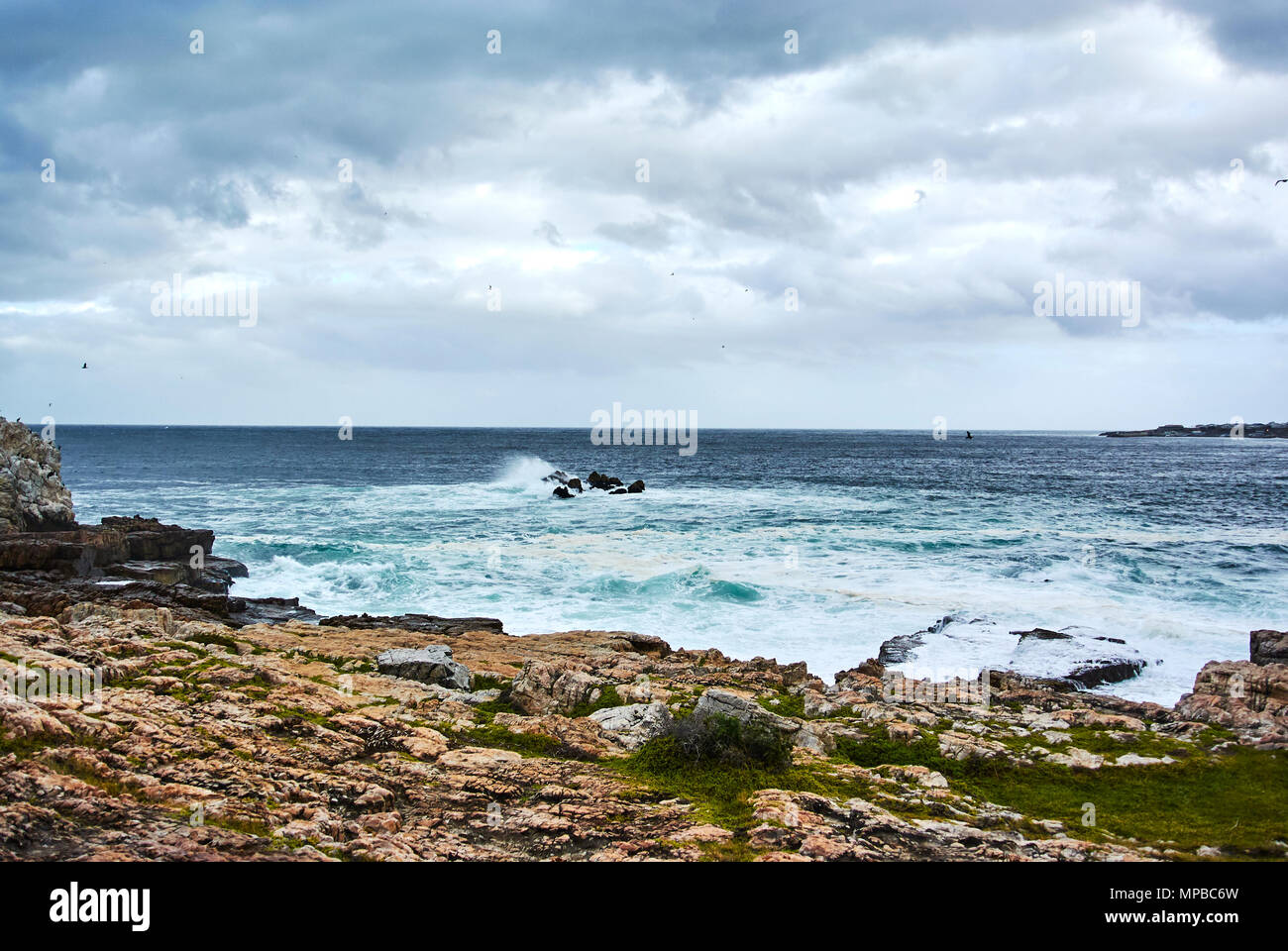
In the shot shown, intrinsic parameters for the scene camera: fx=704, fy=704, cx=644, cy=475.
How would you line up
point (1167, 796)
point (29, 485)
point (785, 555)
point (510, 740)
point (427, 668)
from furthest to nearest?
point (785, 555) → point (29, 485) → point (427, 668) → point (510, 740) → point (1167, 796)

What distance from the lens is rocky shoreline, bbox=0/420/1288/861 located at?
6418 millimetres

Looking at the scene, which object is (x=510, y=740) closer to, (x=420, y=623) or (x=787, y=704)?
(x=787, y=704)

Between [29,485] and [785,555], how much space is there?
3115 cm

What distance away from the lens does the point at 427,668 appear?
40.3ft

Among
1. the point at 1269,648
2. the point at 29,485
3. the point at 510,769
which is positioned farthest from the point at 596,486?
the point at 510,769

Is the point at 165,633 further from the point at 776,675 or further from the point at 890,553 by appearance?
the point at 890,553

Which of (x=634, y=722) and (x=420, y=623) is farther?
(x=420, y=623)

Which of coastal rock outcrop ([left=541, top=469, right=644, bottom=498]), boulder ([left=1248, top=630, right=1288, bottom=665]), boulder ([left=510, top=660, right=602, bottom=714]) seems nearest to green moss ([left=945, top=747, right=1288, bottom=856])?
boulder ([left=510, top=660, right=602, bottom=714])

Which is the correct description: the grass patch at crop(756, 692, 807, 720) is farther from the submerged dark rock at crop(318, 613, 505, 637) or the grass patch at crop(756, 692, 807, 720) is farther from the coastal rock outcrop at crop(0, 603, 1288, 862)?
the submerged dark rock at crop(318, 613, 505, 637)

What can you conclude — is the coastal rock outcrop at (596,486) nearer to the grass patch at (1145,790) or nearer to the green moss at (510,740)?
the green moss at (510,740)

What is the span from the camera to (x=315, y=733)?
8680 mm

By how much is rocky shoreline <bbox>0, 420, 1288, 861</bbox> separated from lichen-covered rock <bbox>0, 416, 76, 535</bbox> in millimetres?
17952
